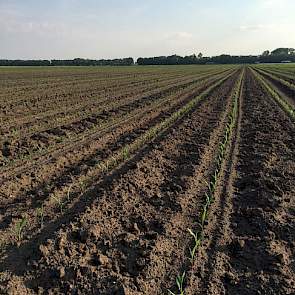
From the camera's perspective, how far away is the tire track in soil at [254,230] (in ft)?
15.6

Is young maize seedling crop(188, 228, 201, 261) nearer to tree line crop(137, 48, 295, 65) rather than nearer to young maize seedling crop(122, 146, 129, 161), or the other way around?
young maize seedling crop(122, 146, 129, 161)

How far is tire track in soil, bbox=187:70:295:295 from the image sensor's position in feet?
15.6

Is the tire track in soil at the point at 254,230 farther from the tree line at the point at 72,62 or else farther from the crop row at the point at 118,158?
the tree line at the point at 72,62

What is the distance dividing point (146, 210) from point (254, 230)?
5.50 ft

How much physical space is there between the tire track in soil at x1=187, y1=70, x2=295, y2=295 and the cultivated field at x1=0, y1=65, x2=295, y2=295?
0.06 feet

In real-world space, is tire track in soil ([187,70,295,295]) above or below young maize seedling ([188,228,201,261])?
below

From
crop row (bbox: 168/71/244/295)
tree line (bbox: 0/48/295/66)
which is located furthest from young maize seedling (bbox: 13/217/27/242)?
tree line (bbox: 0/48/295/66)

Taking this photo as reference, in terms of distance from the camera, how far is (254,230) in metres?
6.11

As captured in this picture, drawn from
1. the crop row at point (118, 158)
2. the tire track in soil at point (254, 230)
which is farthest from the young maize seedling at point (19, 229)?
the tire track in soil at point (254, 230)

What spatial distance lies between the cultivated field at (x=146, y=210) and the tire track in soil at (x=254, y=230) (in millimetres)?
19

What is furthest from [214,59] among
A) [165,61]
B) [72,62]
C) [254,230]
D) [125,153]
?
[254,230]

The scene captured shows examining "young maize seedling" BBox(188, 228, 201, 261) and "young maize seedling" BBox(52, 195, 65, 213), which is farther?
"young maize seedling" BBox(52, 195, 65, 213)

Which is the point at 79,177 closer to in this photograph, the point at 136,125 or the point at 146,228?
the point at 146,228

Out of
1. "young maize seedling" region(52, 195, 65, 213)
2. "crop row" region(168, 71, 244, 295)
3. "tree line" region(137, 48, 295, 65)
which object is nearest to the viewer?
"crop row" region(168, 71, 244, 295)
